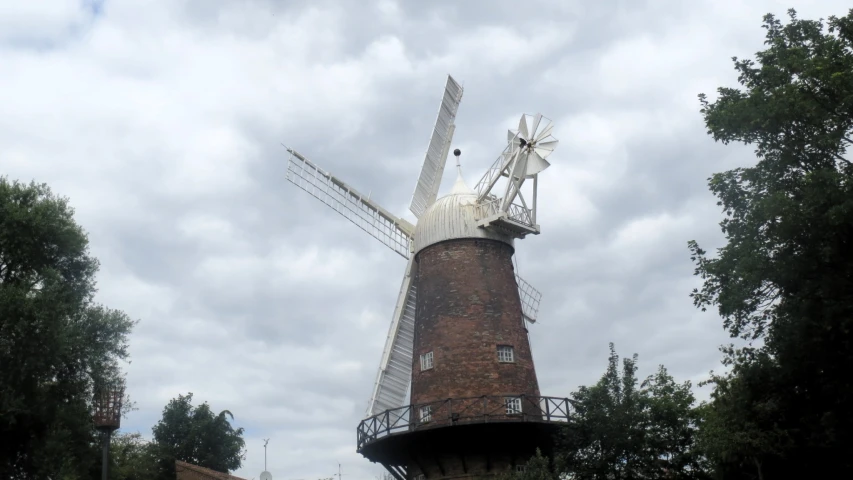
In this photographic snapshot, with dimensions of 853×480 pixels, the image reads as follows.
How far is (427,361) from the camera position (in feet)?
104

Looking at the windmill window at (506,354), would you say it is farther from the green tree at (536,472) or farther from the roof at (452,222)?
the green tree at (536,472)

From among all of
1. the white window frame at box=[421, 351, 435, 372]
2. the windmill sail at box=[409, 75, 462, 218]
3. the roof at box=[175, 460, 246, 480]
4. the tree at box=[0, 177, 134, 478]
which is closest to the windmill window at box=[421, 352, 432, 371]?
the white window frame at box=[421, 351, 435, 372]

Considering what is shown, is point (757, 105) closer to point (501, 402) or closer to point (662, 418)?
point (662, 418)

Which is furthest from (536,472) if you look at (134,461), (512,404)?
(134,461)

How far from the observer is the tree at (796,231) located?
1914cm

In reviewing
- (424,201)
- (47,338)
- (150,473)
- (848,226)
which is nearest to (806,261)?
(848,226)

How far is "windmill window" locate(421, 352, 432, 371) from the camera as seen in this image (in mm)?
31547

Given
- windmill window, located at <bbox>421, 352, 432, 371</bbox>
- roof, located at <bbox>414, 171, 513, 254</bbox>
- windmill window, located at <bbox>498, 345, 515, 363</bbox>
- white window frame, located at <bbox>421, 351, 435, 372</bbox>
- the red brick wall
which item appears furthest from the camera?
roof, located at <bbox>414, 171, 513, 254</bbox>

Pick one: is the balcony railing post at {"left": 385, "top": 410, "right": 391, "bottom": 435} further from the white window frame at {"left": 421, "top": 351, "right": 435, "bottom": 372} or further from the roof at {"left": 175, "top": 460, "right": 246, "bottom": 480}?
the roof at {"left": 175, "top": 460, "right": 246, "bottom": 480}

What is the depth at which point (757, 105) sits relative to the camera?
20.9 m

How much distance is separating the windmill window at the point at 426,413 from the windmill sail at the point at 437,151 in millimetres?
9266

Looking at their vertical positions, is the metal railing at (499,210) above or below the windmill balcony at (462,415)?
above

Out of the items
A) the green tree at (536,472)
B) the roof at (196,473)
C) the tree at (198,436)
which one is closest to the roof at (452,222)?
the green tree at (536,472)

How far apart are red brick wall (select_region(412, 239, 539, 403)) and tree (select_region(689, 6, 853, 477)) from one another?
9529mm
